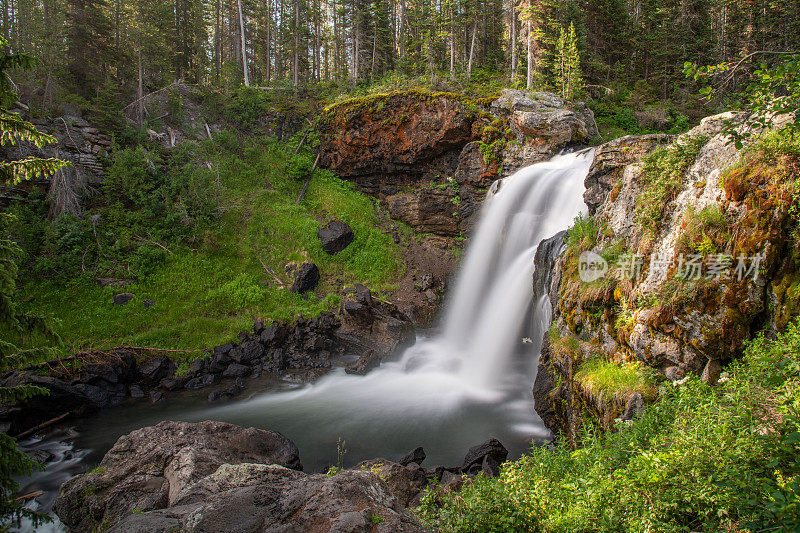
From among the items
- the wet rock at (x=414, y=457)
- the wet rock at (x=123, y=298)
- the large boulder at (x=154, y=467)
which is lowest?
the wet rock at (x=414, y=457)

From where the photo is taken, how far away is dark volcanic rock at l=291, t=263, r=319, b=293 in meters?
18.8

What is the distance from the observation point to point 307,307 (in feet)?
58.7

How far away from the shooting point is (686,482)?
3.53 meters

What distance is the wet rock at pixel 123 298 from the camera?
1612cm

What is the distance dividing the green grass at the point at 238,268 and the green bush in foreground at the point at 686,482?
14247 mm

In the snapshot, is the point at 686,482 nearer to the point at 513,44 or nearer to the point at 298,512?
the point at 298,512

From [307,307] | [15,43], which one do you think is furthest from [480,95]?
[15,43]

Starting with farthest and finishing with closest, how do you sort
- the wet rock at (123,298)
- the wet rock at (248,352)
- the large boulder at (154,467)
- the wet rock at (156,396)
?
the wet rock at (123,298)
the wet rock at (248,352)
the wet rock at (156,396)
the large boulder at (154,467)

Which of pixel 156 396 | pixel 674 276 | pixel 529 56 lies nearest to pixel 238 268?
pixel 156 396

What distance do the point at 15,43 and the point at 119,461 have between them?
33.6 meters

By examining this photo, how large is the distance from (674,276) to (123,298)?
Answer: 62.9 feet

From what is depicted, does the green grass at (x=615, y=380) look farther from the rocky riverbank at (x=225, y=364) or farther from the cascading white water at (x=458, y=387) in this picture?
the rocky riverbank at (x=225, y=364)

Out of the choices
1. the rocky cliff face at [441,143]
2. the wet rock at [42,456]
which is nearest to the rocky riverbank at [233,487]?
the wet rock at [42,456]

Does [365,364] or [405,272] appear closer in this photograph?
[365,364]
